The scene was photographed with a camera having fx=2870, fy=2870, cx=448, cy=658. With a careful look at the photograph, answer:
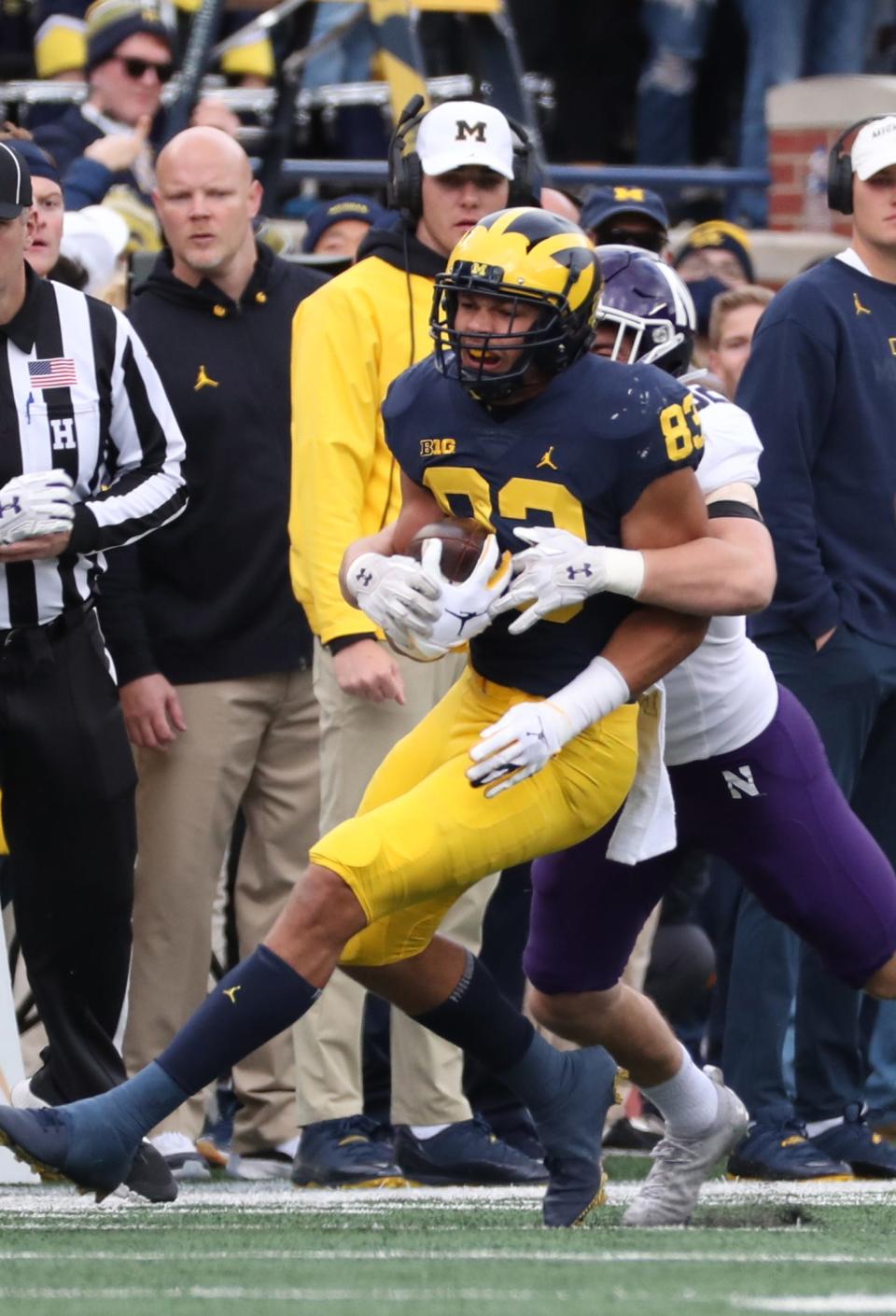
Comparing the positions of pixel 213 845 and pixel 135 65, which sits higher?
pixel 135 65

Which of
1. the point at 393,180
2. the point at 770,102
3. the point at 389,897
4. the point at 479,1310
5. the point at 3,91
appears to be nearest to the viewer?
the point at 479,1310

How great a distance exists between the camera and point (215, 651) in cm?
652

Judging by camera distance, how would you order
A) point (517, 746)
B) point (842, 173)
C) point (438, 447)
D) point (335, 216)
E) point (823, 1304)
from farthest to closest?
point (335, 216), point (842, 173), point (438, 447), point (517, 746), point (823, 1304)

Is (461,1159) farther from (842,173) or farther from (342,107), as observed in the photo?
(342,107)

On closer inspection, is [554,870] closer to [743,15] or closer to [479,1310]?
[479,1310]

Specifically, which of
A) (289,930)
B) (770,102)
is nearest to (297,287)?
(289,930)

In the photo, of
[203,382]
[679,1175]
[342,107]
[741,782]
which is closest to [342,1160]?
[679,1175]

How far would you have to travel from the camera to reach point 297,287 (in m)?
6.81

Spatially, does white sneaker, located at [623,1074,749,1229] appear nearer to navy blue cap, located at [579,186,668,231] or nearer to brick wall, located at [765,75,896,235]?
navy blue cap, located at [579,186,668,231]

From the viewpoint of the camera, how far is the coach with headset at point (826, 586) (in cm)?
636

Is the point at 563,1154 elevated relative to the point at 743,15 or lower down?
lower down

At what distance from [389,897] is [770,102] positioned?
7.08 metres

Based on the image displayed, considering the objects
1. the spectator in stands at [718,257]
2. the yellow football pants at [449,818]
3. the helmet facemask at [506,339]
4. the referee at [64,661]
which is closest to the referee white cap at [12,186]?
the referee at [64,661]

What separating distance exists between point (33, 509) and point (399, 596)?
3.63 ft
